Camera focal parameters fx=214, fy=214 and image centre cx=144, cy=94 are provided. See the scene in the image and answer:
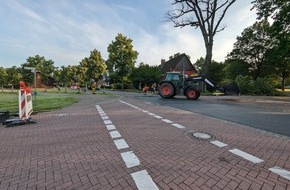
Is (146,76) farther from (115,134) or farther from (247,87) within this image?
(115,134)

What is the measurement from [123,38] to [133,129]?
48.1 m

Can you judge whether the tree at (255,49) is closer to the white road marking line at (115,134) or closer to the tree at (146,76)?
the tree at (146,76)

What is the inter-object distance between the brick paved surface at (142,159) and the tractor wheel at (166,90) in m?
12.8

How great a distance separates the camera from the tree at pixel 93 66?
2456 inches

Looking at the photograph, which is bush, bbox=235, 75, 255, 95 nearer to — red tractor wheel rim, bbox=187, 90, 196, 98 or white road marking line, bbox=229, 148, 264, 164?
red tractor wheel rim, bbox=187, 90, 196, 98

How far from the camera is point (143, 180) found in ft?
10.6

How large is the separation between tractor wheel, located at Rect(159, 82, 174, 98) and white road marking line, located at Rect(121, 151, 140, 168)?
15.3 m

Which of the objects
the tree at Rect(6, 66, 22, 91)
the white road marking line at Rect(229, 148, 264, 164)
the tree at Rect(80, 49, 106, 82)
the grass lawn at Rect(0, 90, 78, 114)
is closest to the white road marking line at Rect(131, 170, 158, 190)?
the white road marking line at Rect(229, 148, 264, 164)

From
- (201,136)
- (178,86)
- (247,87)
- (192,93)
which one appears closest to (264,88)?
(247,87)

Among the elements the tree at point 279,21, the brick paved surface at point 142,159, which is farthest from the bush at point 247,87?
the brick paved surface at point 142,159

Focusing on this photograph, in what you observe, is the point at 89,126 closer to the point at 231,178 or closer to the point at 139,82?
the point at 231,178

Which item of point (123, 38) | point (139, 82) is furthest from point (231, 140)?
point (123, 38)

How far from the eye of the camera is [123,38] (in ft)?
171

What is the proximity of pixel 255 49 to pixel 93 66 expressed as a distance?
43.5 metres
